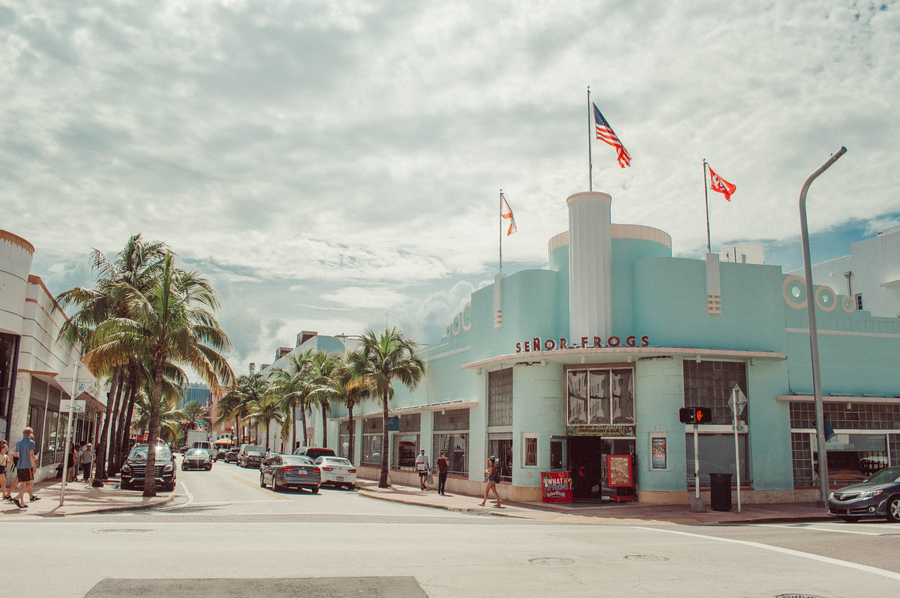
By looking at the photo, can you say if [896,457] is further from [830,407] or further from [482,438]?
[482,438]

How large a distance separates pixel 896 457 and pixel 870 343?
4.01 meters

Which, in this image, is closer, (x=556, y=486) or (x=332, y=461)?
(x=556, y=486)

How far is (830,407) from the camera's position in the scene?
2364 centimetres

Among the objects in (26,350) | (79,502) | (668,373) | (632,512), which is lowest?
(632,512)

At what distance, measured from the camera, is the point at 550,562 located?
977 cm

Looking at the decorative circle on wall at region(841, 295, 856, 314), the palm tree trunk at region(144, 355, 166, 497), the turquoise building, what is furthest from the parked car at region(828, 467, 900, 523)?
the palm tree trunk at region(144, 355, 166, 497)

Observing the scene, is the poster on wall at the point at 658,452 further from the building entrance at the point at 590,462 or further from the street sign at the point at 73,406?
the street sign at the point at 73,406

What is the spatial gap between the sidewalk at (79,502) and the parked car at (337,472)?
25.6 feet

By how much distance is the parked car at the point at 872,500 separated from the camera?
15.7 metres

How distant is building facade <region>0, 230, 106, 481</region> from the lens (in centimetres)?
2103

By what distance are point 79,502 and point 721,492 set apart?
17656mm

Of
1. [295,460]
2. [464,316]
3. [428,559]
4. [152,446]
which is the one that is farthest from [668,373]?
[152,446]

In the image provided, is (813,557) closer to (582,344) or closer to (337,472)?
(582,344)

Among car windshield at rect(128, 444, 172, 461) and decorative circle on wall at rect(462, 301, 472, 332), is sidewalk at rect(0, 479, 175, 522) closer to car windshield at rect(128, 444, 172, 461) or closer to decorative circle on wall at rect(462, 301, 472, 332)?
car windshield at rect(128, 444, 172, 461)
